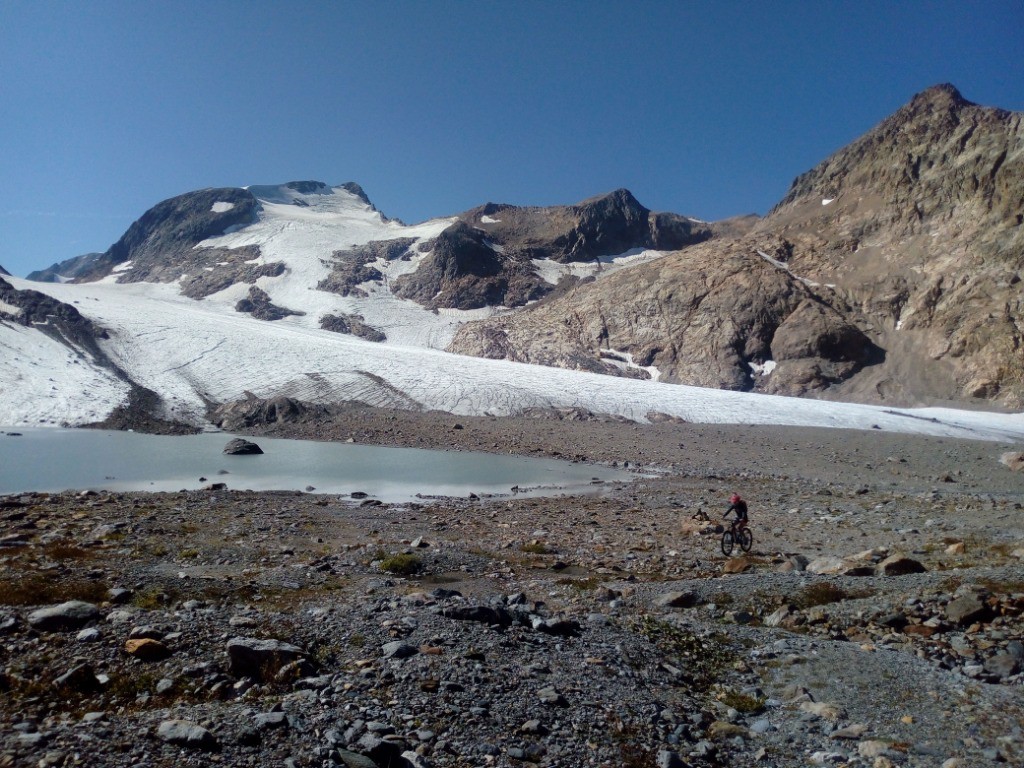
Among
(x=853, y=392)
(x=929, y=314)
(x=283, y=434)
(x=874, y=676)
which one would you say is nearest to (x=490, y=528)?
(x=874, y=676)

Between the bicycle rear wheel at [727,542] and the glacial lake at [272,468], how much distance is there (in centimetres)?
786

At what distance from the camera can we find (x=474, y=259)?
9281 centimetres

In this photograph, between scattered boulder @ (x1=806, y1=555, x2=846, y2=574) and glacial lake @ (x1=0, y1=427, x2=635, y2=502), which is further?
glacial lake @ (x1=0, y1=427, x2=635, y2=502)

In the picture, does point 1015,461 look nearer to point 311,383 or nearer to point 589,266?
point 311,383

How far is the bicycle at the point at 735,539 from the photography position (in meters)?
11.9

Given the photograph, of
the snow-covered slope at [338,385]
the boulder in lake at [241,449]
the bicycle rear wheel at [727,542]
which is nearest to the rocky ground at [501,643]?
the bicycle rear wheel at [727,542]

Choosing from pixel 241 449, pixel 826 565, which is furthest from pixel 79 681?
pixel 241 449

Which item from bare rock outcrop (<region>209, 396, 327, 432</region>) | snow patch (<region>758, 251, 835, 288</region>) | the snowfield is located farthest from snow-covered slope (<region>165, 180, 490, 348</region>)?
bare rock outcrop (<region>209, 396, 327, 432</region>)

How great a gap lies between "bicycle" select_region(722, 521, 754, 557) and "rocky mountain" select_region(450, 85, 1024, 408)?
4348cm

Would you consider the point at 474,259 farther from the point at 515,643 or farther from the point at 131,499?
the point at 515,643

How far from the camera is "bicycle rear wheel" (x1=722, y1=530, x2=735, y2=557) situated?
38.8ft

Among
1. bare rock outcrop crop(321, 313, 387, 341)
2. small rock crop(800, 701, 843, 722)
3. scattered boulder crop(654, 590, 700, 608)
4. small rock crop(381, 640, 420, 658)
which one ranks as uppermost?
bare rock outcrop crop(321, 313, 387, 341)

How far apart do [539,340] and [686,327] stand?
14.8 metres

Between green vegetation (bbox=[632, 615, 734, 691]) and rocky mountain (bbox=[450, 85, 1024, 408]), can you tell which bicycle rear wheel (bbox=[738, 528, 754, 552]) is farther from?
rocky mountain (bbox=[450, 85, 1024, 408])
